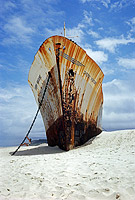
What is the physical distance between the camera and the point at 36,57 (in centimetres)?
771

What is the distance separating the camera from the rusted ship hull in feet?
21.9

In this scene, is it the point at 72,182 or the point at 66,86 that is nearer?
the point at 72,182

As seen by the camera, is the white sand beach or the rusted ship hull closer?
the white sand beach

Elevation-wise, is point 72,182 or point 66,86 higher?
point 66,86

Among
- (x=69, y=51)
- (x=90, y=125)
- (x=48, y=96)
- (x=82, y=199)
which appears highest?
(x=69, y=51)

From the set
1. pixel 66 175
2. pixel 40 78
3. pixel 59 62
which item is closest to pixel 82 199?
pixel 66 175

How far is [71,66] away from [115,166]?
4.38 m

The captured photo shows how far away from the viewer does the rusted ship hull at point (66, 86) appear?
6680 mm

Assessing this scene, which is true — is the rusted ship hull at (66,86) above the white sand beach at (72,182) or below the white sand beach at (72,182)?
above

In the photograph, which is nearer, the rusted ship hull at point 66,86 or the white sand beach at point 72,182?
the white sand beach at point 72,182

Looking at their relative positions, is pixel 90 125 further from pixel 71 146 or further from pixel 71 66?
pixel 71 66

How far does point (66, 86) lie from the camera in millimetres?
6781

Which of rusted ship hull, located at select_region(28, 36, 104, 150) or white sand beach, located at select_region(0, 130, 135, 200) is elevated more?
rusted ship hull, located at select_region(28, 36, 104, 150)

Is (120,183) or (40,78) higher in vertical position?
(40,78)
